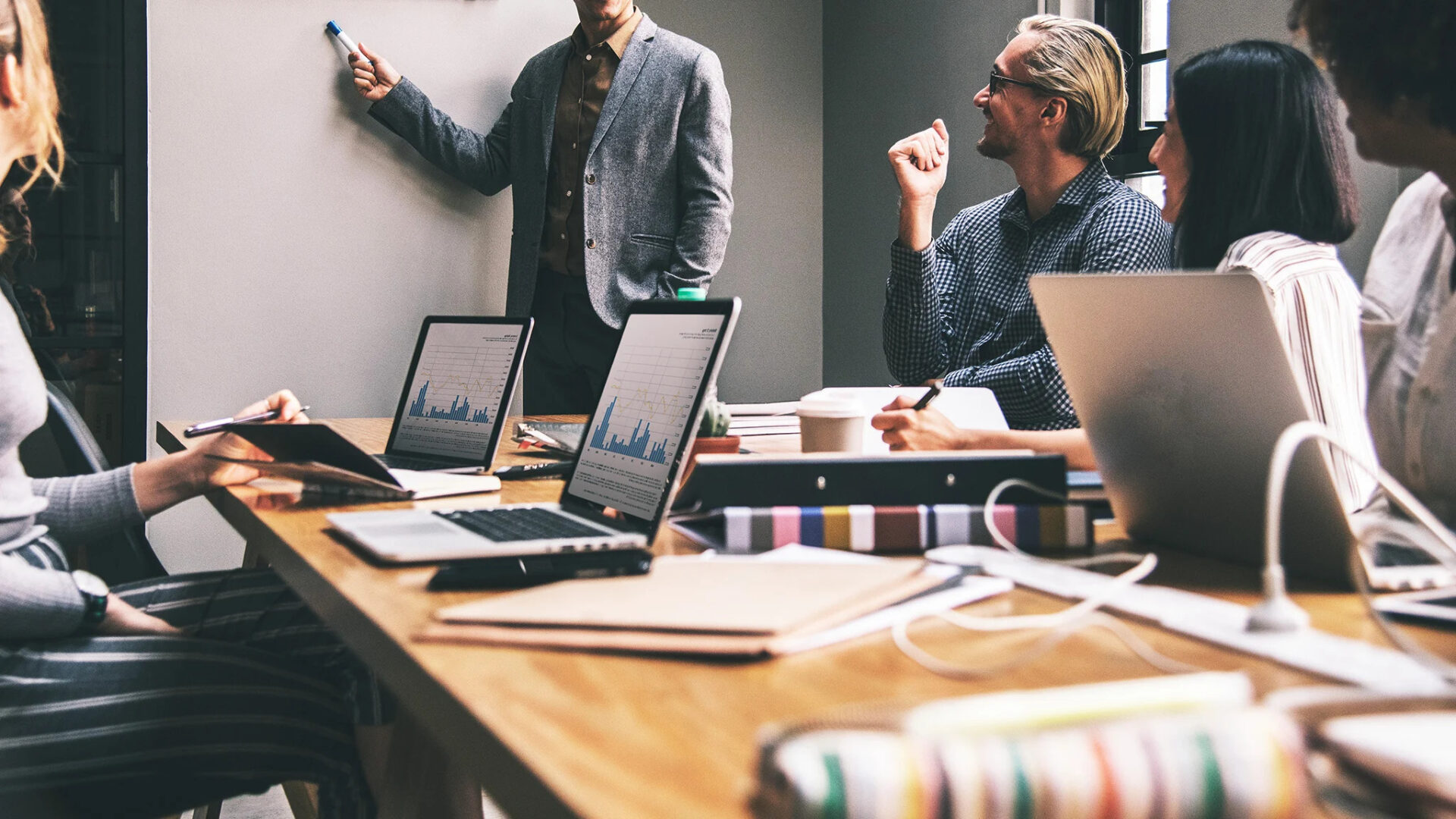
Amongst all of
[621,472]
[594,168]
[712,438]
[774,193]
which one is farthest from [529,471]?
[774,193]

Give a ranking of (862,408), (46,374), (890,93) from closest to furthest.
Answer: (862,408), (46,374), (890,93)

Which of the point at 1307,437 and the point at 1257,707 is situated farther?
the point at 1307,437

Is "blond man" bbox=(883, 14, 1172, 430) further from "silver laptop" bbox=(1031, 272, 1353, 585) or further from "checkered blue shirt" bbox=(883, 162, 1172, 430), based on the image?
"silver laptop" bbox=(1031, 272, 1353, 585)

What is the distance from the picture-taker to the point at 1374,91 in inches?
38.1

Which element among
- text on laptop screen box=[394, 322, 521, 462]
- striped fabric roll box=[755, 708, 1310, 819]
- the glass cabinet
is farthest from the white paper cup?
the glass cabinet

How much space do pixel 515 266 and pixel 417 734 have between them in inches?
75.7

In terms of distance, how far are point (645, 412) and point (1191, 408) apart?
1.63 feet

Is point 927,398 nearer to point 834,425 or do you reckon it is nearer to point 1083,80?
point 834,425

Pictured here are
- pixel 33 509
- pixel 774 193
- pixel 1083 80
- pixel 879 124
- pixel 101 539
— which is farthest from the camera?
pixel 774 193

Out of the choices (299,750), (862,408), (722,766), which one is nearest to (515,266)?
(862,408)

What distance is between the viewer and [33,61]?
1.32 metres

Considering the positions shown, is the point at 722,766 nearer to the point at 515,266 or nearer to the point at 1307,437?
the point at 1307,437

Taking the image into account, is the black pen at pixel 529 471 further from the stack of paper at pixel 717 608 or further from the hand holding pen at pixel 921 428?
the stack of paper at pixel 717 608

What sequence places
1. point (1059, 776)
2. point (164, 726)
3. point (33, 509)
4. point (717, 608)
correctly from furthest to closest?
point (33, 509) < point (164, 726) < point (717, 608) < point (1059, 776)
